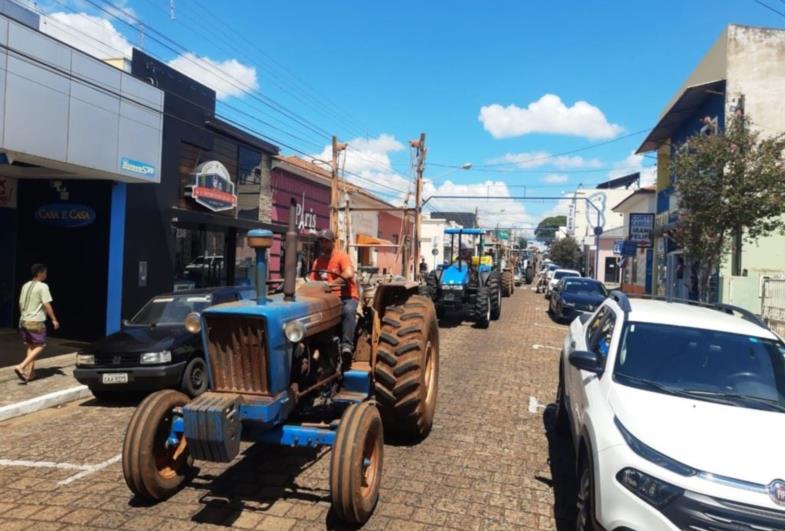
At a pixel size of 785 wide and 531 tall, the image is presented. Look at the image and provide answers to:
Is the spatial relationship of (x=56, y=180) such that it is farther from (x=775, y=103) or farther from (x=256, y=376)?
(x=775, y=103)

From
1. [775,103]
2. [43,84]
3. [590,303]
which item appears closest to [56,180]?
[43,84]

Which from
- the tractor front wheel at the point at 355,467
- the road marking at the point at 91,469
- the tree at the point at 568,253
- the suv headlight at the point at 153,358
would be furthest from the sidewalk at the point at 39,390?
the tree at the point at 568,253

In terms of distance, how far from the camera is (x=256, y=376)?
4.25 meters

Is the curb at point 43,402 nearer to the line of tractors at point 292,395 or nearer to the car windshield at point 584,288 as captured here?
the line of tractors at point 292,395

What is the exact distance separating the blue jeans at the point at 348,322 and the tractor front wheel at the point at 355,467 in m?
1.23

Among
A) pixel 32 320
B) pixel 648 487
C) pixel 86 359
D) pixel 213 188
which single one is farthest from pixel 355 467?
pixel 213 188

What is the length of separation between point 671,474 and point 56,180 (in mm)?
12753

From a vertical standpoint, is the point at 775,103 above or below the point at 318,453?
above

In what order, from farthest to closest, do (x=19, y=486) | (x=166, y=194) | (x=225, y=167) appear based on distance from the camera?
(x=225, y=167), (x=166, y=194), (x=19, y=486)

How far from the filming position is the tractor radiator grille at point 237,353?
421 centimetres

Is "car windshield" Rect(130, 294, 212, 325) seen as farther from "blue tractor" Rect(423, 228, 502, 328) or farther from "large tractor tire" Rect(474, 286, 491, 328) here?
"large tractor tire" Rect(474, 286, 491, 328)

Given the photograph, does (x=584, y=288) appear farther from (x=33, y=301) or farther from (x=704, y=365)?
(x=33, y=301)

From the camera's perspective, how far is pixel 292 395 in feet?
14.6

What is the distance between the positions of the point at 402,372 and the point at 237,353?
161 cm
